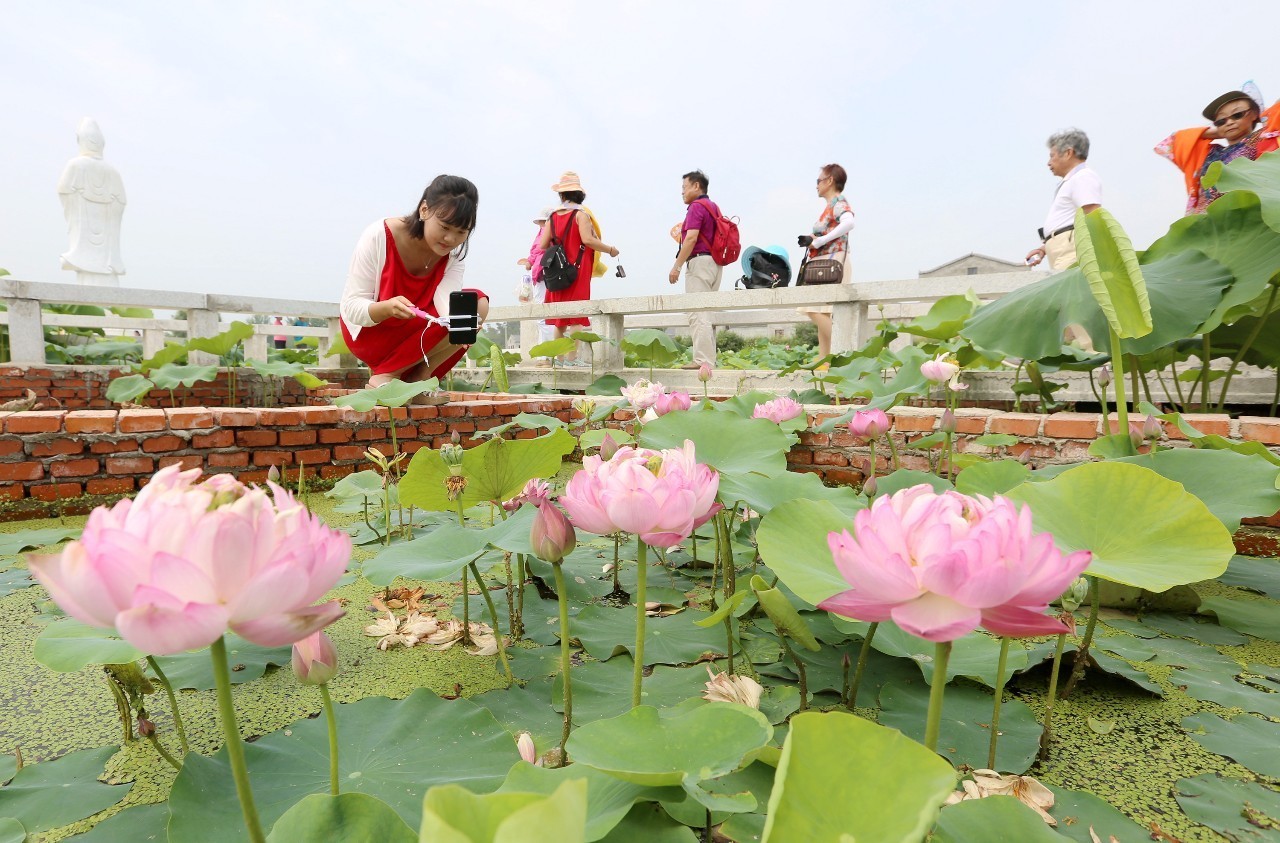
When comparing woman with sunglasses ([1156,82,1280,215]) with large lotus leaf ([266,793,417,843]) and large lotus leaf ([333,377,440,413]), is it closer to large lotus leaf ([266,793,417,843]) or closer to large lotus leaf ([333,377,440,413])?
large lotus leaf ([333,377,440,413])

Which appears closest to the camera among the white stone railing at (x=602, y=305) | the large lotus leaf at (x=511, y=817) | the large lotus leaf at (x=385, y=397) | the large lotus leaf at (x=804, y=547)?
the large lotus leaf at (x=511, y=817)

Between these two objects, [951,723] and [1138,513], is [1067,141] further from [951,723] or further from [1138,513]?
[951,723]

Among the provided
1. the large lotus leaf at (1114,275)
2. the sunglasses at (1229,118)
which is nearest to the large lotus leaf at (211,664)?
the large lotus leaf at (1114,275)

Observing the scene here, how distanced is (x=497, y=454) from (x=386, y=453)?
69.4 inches

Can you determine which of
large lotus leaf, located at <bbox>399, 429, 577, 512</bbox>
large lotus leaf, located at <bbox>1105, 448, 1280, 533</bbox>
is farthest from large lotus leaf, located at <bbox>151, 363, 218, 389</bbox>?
large lotus leaf, located at <bbox>1105, 448, 1280, 533</bbox>

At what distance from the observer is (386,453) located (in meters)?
2.67

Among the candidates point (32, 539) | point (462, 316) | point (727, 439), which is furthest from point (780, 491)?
point (462, 316)

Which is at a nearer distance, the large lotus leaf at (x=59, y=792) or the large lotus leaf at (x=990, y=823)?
the large lotus leaf at (x=990, y=823)

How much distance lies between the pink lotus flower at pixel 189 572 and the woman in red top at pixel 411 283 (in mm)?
2496

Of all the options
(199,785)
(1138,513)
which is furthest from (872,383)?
(199,785)

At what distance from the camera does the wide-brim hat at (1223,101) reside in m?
2.82

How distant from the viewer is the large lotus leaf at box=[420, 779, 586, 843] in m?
0.29

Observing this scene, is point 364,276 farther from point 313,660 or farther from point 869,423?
point 313,660

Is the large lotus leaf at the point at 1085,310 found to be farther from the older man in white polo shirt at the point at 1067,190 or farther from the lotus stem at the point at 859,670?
the older man in white polo shirt at the point at 1067,190
